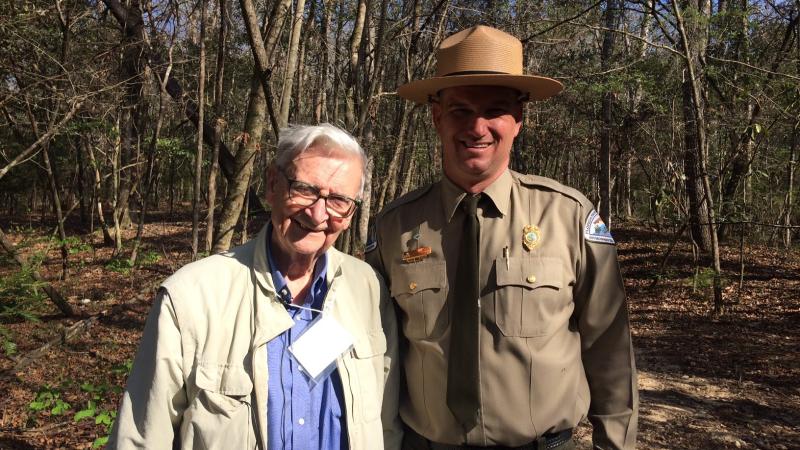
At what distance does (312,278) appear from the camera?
199 centimetres

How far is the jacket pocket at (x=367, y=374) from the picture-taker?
1843 millimetres

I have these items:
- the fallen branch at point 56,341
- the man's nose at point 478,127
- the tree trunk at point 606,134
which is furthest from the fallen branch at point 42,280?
the tree trunk at point 606,134

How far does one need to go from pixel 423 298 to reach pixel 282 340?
535 millimetres

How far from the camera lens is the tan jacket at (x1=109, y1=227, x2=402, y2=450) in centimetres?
163

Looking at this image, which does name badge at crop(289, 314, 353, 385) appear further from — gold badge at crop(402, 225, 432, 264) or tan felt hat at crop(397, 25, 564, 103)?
tan felt hat at crop(397, 25, 564, 103)

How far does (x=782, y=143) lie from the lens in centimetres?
1617

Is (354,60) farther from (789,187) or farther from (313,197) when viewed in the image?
(789,187)

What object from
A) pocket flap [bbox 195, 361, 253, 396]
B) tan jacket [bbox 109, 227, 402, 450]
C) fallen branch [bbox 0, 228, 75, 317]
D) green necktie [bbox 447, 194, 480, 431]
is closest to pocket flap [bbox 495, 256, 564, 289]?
green necktie [bbox 447, 194, 480, 431]

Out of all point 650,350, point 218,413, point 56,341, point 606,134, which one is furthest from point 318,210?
point 606,134

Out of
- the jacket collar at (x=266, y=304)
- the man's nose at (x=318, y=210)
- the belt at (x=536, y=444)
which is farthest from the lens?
the belt at (x=536, y=444)

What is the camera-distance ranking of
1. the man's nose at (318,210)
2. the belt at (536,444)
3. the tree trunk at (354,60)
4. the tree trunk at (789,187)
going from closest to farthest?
the man's nose at (318,210) < the belt at (536,444) < the tree trunk at (354,60) < the tree trunk at (789,187)

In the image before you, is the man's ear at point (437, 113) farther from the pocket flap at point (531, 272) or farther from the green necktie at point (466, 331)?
the pocket flap at point (531, 272)

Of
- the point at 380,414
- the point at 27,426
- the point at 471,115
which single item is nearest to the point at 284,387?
the point at 380,414

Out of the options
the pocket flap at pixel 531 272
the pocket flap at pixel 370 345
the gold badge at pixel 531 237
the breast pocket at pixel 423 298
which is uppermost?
the gold badge at pixel 531 237
